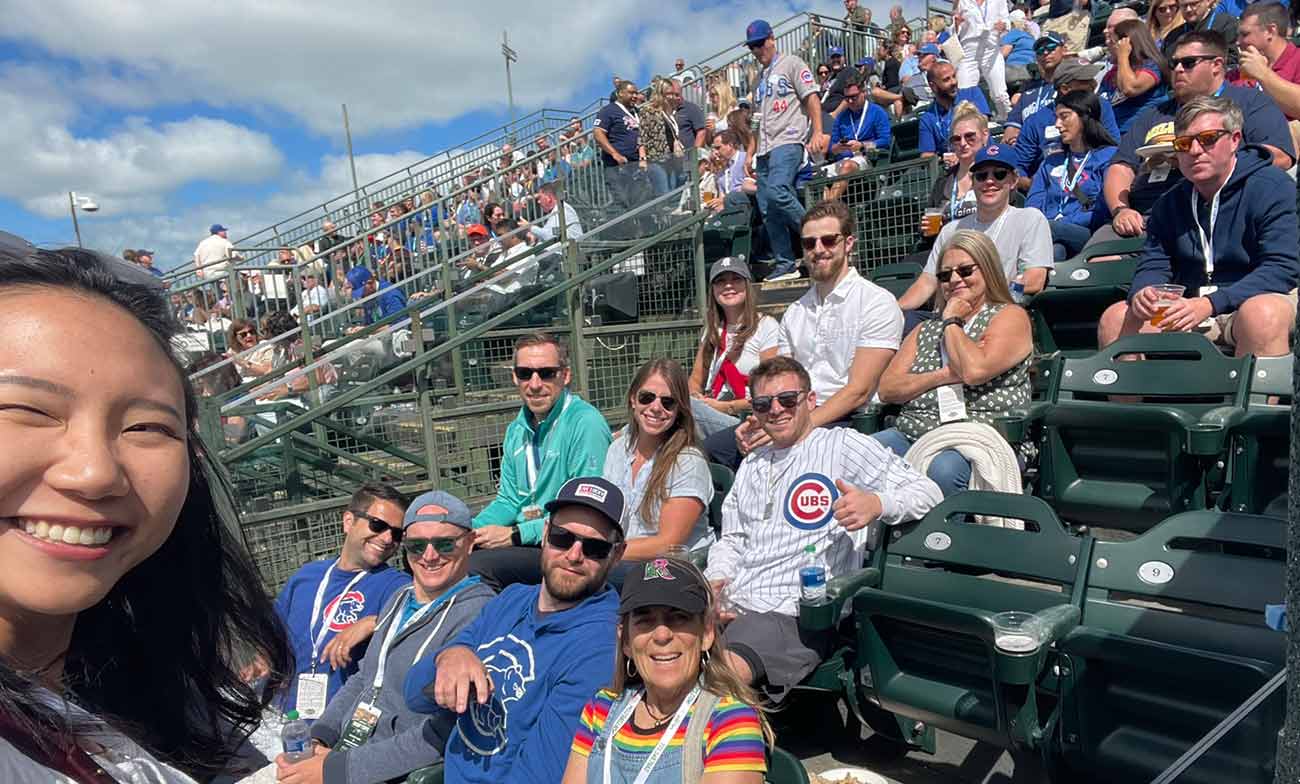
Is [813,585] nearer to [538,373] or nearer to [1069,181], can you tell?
[538,373]

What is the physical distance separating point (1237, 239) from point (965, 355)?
139 cm

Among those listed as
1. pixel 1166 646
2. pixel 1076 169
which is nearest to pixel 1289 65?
pixel 1076 169

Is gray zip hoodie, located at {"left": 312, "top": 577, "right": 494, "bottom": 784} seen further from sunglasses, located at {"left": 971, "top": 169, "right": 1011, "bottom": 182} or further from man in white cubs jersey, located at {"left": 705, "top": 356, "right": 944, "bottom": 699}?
sunglasses, located at {"left": 971, "top": 169, "right": 1011, "bottom": 182}

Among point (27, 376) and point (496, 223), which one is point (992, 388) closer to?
point (27, 376)

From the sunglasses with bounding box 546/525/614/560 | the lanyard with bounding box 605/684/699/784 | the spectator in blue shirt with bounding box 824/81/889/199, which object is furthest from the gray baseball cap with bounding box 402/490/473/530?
the spectator in blue shirt with bounding box 824/81/889/199

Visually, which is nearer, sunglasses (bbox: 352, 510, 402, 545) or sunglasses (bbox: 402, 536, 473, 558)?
sunglasses (bbox: 402, 536, 473, 558)

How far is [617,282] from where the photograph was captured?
21.8 ft

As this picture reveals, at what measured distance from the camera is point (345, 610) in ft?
11.5

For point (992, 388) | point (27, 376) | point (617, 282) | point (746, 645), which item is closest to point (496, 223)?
point (617, 282)

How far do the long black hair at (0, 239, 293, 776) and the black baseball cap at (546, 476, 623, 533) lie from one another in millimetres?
1524

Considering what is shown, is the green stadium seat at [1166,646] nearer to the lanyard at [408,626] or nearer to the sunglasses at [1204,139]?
the lanyard at [408,626]

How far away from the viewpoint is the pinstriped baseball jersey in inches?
123

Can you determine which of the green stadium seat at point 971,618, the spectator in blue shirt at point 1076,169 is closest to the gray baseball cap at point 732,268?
the green stadium seat at point 971,618

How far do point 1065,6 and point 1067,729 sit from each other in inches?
487
